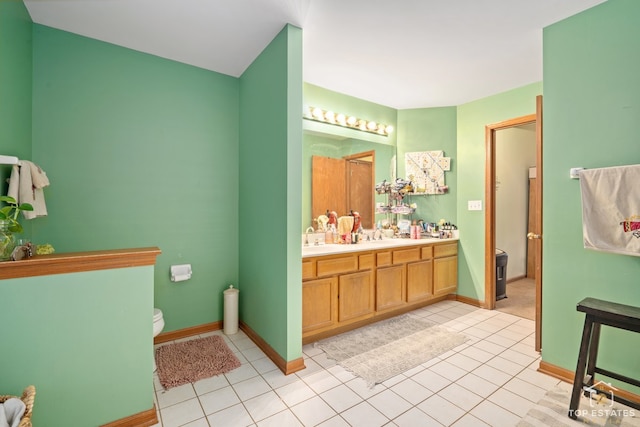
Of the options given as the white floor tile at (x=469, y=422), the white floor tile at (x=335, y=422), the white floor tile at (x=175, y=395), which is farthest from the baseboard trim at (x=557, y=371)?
the white floor tile at (x=175, y=395)

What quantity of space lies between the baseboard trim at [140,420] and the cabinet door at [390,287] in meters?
2.07

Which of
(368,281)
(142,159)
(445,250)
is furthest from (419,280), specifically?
(142,159)

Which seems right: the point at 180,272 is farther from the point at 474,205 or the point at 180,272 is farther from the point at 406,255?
the point at 474,205

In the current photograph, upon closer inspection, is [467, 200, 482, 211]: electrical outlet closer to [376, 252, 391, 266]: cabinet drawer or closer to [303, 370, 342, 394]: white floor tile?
[376, 252, 391, 266]: cabinet drawer

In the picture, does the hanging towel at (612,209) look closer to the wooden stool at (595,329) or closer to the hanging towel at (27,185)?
the wooden stool at (595,329)

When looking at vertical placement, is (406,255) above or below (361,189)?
below

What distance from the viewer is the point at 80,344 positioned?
1.49 meters

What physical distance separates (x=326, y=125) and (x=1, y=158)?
2.65 m

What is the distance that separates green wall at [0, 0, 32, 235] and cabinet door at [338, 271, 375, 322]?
2525 millimetres

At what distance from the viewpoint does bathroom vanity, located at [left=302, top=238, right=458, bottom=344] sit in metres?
2.49

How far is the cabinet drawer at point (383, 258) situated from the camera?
294cm

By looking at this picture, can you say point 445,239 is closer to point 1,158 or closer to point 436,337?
point 436,337

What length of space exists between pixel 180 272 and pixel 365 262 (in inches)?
71.2

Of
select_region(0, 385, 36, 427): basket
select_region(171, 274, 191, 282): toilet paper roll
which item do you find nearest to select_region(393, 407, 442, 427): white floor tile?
select_region(0, 385, 36, 427): basket
